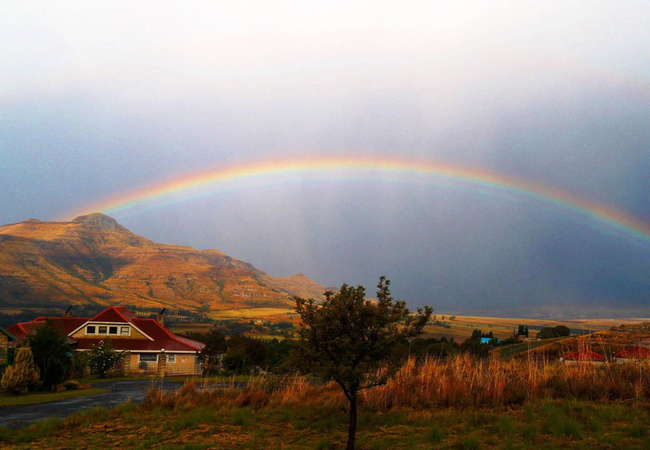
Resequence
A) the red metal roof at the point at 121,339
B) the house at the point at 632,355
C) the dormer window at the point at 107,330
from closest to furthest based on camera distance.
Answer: the house at the point at 632,355, the red metal roof at the point at 121,339, the dormer window at the point at 107,330

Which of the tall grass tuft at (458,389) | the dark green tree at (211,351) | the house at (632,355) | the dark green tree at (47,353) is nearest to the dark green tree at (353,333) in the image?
the tall grass tuft at (458,389)

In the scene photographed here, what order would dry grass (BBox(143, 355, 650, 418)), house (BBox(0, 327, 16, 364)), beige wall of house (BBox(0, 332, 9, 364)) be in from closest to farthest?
dry grass (BBox(143, 355, 650, 418))
beige wall of house (BBox(0, 332, 9, 364))
house (BBox(0, 327, 16, 364))

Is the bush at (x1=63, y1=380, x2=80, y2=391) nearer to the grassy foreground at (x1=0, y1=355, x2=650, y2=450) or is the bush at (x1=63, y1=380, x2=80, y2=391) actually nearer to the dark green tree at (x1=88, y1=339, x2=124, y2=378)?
the dark green tree at (x1=88, y1=339, x2=124, y2=378)

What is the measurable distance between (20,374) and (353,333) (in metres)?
24.9

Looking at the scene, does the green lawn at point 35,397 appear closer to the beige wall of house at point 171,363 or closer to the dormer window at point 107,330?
the beige wall of house at point 171,363

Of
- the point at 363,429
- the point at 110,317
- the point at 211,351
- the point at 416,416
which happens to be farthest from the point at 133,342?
the point at 416,416

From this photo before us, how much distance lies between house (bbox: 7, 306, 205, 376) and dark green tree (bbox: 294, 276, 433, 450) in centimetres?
4440

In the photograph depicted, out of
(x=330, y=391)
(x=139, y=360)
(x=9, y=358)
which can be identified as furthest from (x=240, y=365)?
(x=330, y=391)

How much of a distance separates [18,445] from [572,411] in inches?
556

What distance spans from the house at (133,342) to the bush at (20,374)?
2234 centimetres

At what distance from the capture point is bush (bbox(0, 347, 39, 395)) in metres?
25.8

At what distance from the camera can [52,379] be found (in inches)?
1155

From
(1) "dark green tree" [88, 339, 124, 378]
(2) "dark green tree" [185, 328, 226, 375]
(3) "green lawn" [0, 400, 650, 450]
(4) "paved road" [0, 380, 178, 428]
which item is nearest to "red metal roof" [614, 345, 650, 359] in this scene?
(3) "green lawn" [0, 400, 650, 450]

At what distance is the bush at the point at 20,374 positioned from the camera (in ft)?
84.5
